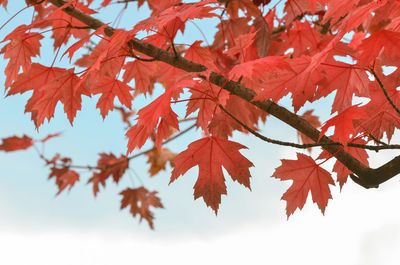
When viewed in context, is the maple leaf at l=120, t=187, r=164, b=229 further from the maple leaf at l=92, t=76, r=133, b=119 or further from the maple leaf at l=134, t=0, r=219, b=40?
the maple leaf at l=134, t=0, r=219, b=40

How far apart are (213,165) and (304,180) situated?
33 cm

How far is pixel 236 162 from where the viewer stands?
3.80ft

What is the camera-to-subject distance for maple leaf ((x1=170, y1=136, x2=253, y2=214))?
1.15m

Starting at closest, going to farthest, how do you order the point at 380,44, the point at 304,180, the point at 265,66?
1. the point at 380,44
2. the point at 265,66
3. the point at 304,180

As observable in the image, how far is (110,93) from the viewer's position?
1511 mm

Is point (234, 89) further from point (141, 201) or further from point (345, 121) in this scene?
point (141, 201)

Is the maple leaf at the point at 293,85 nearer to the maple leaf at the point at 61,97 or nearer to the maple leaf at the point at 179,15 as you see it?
the maple leaf at the point at 179,15

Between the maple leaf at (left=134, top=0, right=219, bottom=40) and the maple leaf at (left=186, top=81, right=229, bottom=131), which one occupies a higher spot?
the maple leaf at (left=134, top=0, right=219, bottom=40)

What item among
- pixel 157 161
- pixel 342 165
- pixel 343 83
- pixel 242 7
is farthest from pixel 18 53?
pixel 157 161

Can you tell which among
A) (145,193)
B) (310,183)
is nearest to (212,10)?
(310,183)

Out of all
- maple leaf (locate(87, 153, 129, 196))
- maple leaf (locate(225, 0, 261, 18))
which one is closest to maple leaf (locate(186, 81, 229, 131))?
maple leaf (locate(225, 0, 261, 18))

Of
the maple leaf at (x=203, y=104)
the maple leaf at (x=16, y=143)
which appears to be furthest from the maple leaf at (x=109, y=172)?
the maple leaf at (x=203, y=104)

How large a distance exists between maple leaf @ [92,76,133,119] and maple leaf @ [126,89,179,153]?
335 millimetres

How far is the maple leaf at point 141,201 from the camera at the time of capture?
10.5 ft
